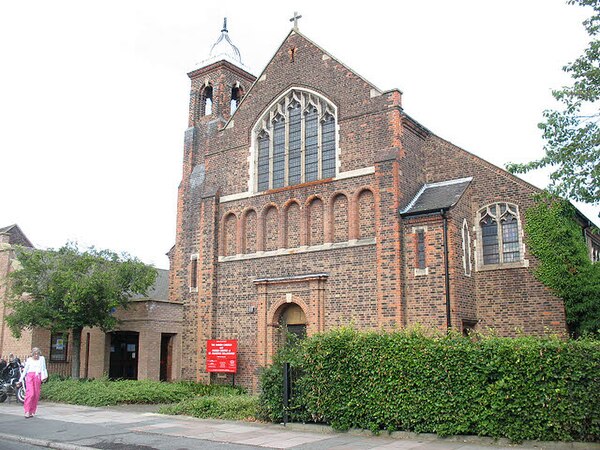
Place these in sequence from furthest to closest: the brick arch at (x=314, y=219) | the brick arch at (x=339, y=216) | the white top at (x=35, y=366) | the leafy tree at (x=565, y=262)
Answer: the brick arch at (x=314, y=219)
the brick arch at (x=339, y=216)
the leafy tree at (x=565, y=262)
the white top at (x=35, y=366)

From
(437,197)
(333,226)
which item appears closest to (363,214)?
(333,226)

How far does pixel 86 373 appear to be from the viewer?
2675 cm

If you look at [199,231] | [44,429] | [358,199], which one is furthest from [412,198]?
[44,429]

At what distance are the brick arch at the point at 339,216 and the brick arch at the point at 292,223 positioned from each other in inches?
54.1

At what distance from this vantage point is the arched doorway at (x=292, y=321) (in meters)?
22.1

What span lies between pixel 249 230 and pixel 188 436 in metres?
11.5

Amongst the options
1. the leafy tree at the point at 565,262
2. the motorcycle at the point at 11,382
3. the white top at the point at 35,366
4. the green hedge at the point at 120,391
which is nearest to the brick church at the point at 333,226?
the leafy tree at the point at 565,262

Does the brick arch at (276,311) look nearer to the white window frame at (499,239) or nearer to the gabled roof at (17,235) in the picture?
the white window frame at (499,239)

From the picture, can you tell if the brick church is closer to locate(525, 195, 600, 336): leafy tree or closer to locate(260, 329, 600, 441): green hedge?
locate(525, 195, 600, 336): leafy tree

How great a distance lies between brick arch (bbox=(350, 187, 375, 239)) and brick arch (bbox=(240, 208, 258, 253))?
14.6 ft

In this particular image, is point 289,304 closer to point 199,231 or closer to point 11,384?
point 199,231

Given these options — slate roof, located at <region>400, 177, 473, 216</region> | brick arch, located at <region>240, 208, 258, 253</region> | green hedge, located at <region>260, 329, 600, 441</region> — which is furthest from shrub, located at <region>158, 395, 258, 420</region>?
slate roof, located at <region>400, 177, 473, 216</region>

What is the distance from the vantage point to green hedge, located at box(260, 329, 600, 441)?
11211 millimetres

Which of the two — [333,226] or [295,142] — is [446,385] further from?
[295,142]
